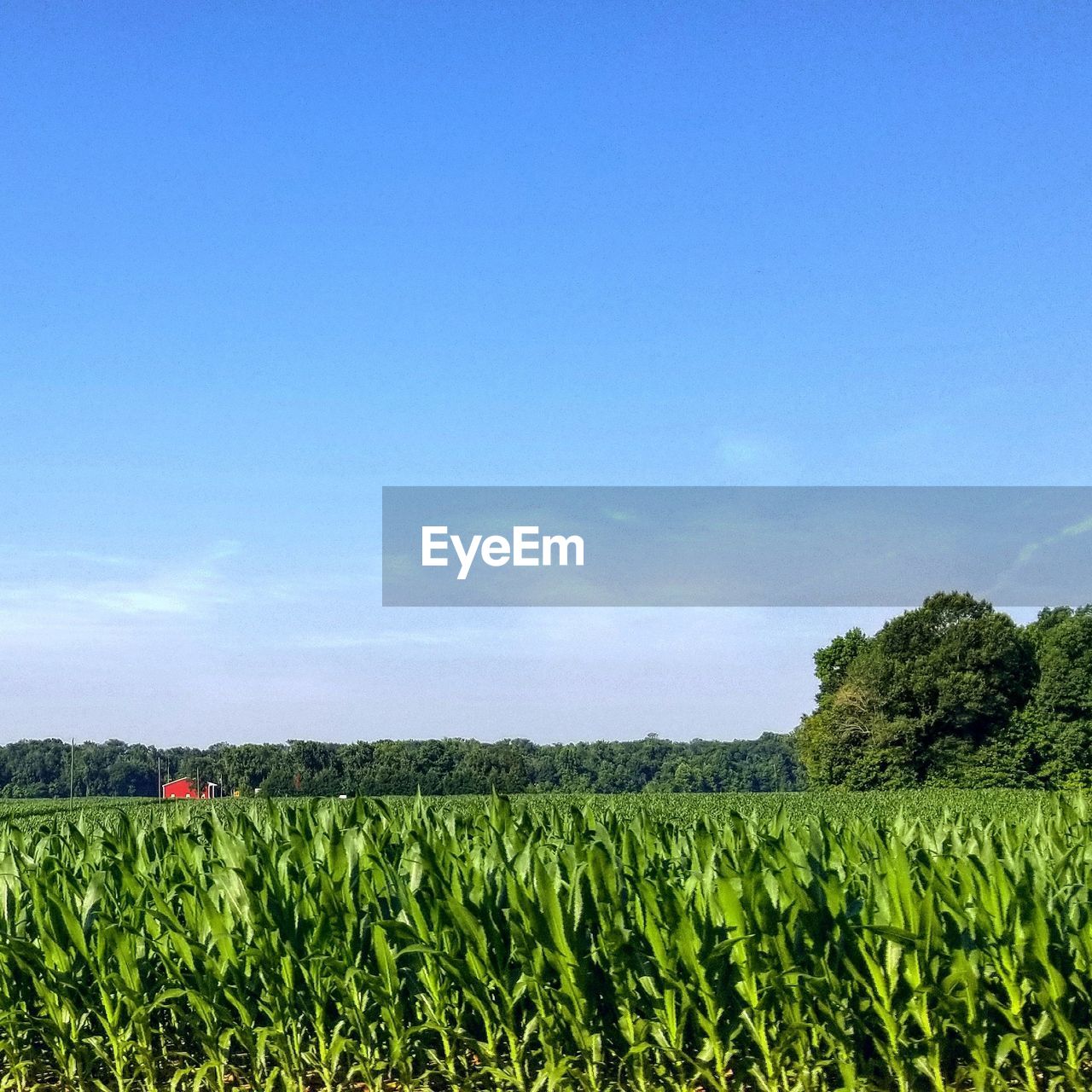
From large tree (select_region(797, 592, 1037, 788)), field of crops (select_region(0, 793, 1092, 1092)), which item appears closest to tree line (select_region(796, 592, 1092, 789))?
large tree (select_region(797, 592, 1037, 788))

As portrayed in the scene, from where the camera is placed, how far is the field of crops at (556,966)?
4273 millimetres

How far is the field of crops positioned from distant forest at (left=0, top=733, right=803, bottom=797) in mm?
38579

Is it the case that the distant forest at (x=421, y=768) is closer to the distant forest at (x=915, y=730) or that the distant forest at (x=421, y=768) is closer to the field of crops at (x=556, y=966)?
the distant forest at (x=915, y=730)

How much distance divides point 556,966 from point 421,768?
61278 millimetres

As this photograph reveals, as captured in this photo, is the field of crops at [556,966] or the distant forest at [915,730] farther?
the distant forest at [915,730]

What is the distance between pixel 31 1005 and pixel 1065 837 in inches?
214

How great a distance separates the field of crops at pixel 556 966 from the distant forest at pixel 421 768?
38579 mm

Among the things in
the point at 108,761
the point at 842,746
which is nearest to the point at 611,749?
the point at 842,746

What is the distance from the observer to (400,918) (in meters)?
4.70

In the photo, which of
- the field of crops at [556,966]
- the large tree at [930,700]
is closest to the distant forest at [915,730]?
the large tree at [930,700]

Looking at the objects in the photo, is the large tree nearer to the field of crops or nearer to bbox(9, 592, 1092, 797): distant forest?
bbox(9, 592, 1092, 797): distant forest

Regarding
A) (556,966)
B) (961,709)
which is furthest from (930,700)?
(556,966)

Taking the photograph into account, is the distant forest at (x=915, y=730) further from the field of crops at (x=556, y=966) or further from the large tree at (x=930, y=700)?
the field of crops at (x=556, y=966)

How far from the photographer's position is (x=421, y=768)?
210ft
